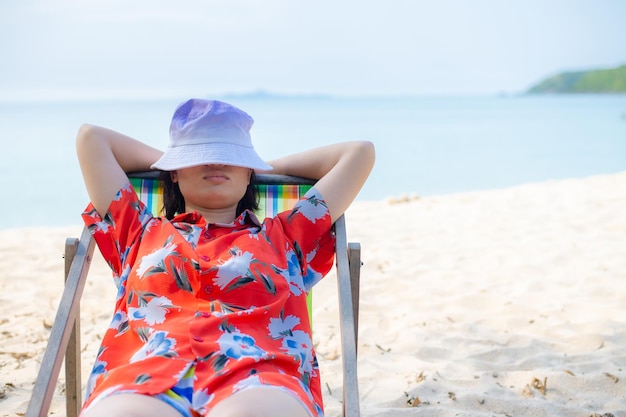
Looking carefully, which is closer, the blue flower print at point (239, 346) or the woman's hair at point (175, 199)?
the blue flower print at point (239, 346)

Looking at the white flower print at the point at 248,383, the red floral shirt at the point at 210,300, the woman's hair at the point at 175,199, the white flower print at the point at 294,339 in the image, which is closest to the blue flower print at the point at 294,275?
the red floral shirt at the point at 210,300

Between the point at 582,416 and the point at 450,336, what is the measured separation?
1.06 metres

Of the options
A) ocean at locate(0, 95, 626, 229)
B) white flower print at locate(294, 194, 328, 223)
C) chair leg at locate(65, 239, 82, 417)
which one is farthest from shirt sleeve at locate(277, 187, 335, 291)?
ocean at locate(0, 95, 626, 229)

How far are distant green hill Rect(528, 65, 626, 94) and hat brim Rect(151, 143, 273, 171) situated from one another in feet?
226

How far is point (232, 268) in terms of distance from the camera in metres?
2.26

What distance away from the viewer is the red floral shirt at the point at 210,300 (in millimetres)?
1982

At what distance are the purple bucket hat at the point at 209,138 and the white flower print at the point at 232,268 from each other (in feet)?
1.10

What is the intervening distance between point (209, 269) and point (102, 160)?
68cm

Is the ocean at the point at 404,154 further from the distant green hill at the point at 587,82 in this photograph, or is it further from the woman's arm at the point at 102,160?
the distant green hill at the point at 587,82

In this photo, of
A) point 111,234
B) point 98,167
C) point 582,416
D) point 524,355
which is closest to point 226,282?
point 111,234

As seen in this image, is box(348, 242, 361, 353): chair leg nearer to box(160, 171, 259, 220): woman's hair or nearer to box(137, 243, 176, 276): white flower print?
box(160, 171, 259, 220): woman's hair

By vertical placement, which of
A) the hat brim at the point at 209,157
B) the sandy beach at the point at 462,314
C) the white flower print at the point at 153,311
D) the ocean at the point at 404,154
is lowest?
the ocean at the point at 404,154

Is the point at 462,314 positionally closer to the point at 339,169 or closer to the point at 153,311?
the point at 339,169

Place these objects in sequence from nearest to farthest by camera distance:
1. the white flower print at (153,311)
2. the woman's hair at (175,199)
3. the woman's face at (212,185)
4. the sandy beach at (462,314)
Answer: the white flower print at (153,311)
the woman's face at (212,185)
the woman's hair at (175,199)
the sandy beach at (462,314)
